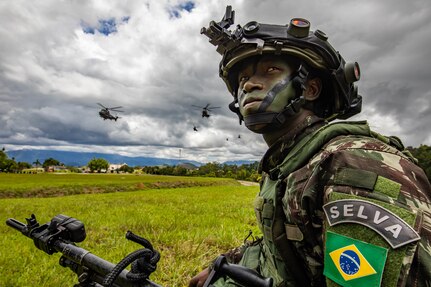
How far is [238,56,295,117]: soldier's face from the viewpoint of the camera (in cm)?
215

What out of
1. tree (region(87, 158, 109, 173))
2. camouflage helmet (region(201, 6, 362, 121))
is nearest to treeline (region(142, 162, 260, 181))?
tree (region(87, 158, 109, 173))

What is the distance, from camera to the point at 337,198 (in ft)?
3.85

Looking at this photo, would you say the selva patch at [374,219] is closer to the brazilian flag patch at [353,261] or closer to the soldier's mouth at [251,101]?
the brazilian flag patch at [353,261]

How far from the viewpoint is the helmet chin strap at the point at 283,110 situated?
2104mm

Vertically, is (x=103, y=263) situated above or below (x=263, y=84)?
below

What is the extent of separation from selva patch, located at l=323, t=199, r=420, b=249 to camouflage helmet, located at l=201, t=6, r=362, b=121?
3.60 feet

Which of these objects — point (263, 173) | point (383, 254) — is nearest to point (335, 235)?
point (383, 254)

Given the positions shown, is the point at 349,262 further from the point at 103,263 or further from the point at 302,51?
the point at 302,51

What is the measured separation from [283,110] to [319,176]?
0.87 m

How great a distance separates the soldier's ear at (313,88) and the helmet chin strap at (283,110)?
Answer: 0.21 m

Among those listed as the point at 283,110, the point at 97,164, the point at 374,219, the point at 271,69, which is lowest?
the point at 374,219

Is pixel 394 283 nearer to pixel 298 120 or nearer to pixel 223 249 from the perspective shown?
pixel 298 120

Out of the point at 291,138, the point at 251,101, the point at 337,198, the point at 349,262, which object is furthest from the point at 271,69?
the point at 349,262

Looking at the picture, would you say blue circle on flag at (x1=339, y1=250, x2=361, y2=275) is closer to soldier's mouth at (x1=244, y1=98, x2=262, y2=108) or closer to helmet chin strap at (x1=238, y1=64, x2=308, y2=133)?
helmet chin strap at (x1=238, y1=64, x2=308, y2=133)
